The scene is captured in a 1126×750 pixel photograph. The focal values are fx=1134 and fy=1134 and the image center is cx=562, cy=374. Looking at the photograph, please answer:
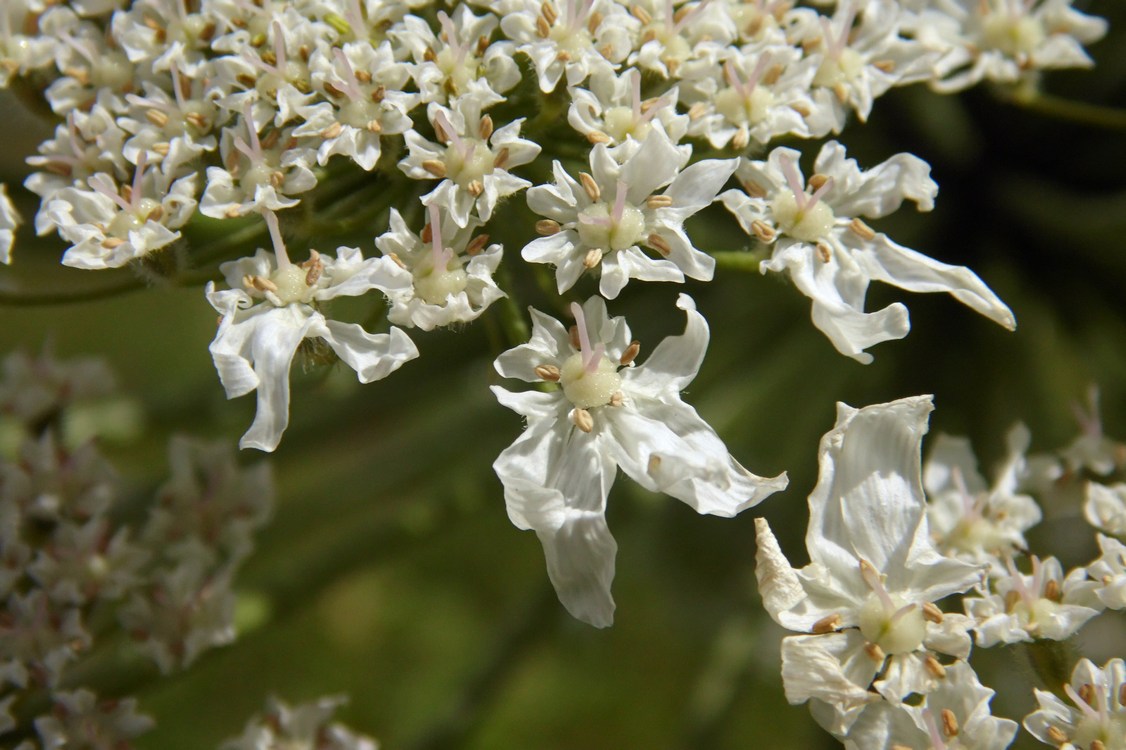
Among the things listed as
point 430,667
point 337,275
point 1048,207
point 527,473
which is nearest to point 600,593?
point 527,473

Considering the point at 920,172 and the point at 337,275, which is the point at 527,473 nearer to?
the point at 337,275

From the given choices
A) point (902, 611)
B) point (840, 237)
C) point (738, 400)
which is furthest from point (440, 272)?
point (738, 400)

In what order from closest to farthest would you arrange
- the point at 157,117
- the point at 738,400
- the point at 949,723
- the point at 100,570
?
the point at 949,723 → the point at 157,117 → the point at 100,570 → the point at 738,400

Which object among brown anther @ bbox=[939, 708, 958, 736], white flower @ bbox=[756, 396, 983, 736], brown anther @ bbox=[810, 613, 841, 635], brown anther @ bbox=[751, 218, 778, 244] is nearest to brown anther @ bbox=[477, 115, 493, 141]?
brown anther @ bbox=[751, 218, 778, 244]

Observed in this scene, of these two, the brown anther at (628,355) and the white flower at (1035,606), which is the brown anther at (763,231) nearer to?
the brown anther at (628,355)

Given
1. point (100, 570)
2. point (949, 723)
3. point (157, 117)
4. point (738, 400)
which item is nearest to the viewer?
point (949, 723)

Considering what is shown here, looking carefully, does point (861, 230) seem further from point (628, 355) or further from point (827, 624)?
point (827, 624)
